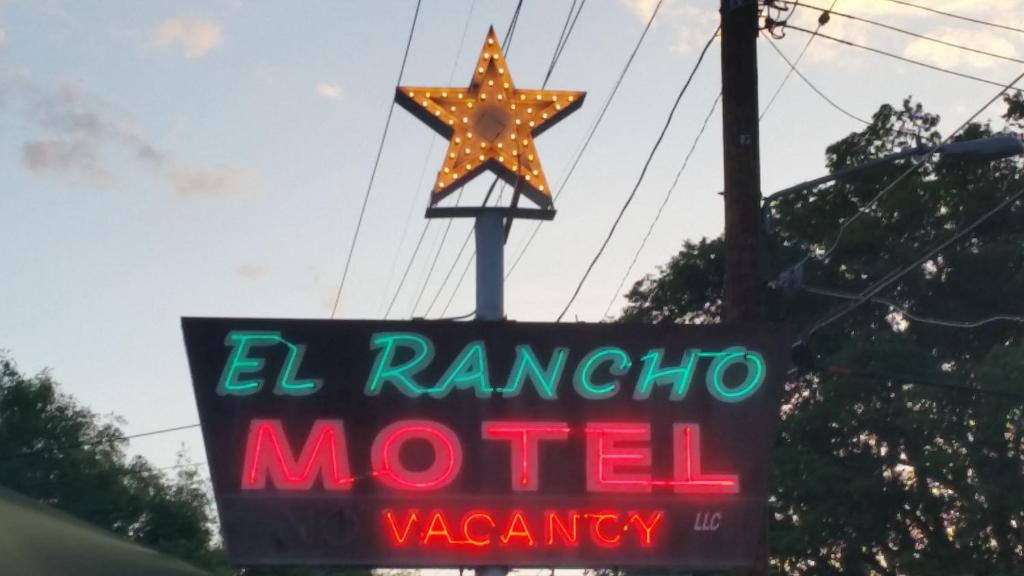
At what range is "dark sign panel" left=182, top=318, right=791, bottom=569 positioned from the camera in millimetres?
15391

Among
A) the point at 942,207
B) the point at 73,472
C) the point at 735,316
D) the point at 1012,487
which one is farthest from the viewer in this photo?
the point at 73,472

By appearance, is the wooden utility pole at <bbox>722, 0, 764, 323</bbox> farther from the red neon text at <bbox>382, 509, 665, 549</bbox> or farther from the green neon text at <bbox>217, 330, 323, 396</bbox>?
the green neon text at <bbox>217, 330, 323, 396</bbox>

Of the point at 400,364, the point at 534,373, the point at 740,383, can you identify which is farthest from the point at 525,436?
the point at 740,383

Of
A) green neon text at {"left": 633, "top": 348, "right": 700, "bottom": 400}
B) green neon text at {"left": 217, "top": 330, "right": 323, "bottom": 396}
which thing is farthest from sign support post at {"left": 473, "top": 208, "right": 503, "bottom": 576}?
green neon text at {"left": 217, "top": 330, "right": 323, "bottom": 396}

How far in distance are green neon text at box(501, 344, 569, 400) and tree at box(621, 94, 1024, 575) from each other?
14.9 metres

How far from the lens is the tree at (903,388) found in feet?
96.9

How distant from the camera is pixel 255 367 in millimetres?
15688

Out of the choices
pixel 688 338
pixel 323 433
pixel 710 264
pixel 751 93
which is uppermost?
pixel 710 264

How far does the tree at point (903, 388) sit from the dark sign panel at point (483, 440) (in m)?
14.3

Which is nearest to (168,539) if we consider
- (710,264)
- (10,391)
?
(10,391)

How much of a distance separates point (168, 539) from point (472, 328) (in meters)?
23.7

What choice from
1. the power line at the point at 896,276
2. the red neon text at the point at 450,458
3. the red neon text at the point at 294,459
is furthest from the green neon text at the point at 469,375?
the power line at the point at 896,276

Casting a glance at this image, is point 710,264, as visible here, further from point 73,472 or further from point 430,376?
point 430,376

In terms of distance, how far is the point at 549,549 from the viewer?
15383 mm
